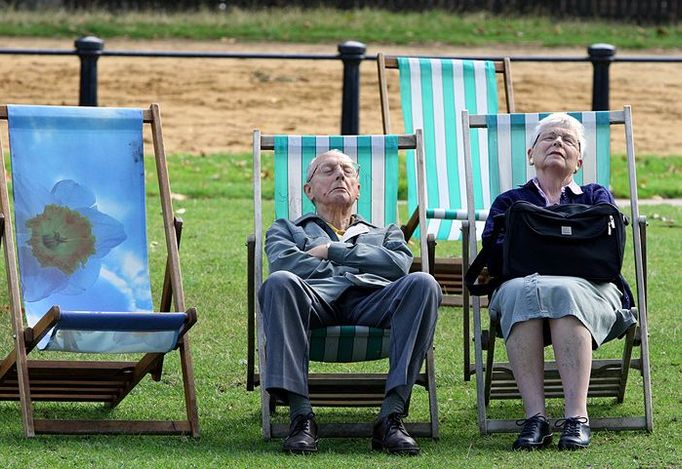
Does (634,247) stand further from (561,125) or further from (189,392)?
(189,392)

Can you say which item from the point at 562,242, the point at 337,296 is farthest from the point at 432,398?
the point at 562,242

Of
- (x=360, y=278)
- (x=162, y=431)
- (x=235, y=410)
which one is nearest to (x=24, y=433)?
(x=162, y=431)

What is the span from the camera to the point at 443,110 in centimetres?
789

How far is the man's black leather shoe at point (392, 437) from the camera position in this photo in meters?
4.99

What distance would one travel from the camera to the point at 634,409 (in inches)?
223

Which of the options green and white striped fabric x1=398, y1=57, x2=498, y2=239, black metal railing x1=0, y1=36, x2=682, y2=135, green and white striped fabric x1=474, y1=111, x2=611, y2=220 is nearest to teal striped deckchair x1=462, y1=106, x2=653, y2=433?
green and white striped fabric x1=474, y1=111, x2=611, y2=220

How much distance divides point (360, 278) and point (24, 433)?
128 centimetres

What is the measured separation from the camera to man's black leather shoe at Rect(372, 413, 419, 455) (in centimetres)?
499

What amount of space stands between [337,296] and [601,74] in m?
6.09

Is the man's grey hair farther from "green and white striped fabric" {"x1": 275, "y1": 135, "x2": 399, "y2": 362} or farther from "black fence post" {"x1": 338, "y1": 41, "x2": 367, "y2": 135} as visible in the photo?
"black fence post" {"x1": 338, "y1": 41, "x2": 367, "y2": 135}

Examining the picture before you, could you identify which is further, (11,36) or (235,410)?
(11,36)

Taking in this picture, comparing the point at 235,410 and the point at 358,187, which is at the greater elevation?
the point at 358,187

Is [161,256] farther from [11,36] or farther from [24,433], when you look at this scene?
[11,36]

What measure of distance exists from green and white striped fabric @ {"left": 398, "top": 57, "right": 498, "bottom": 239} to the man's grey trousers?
2582mm
